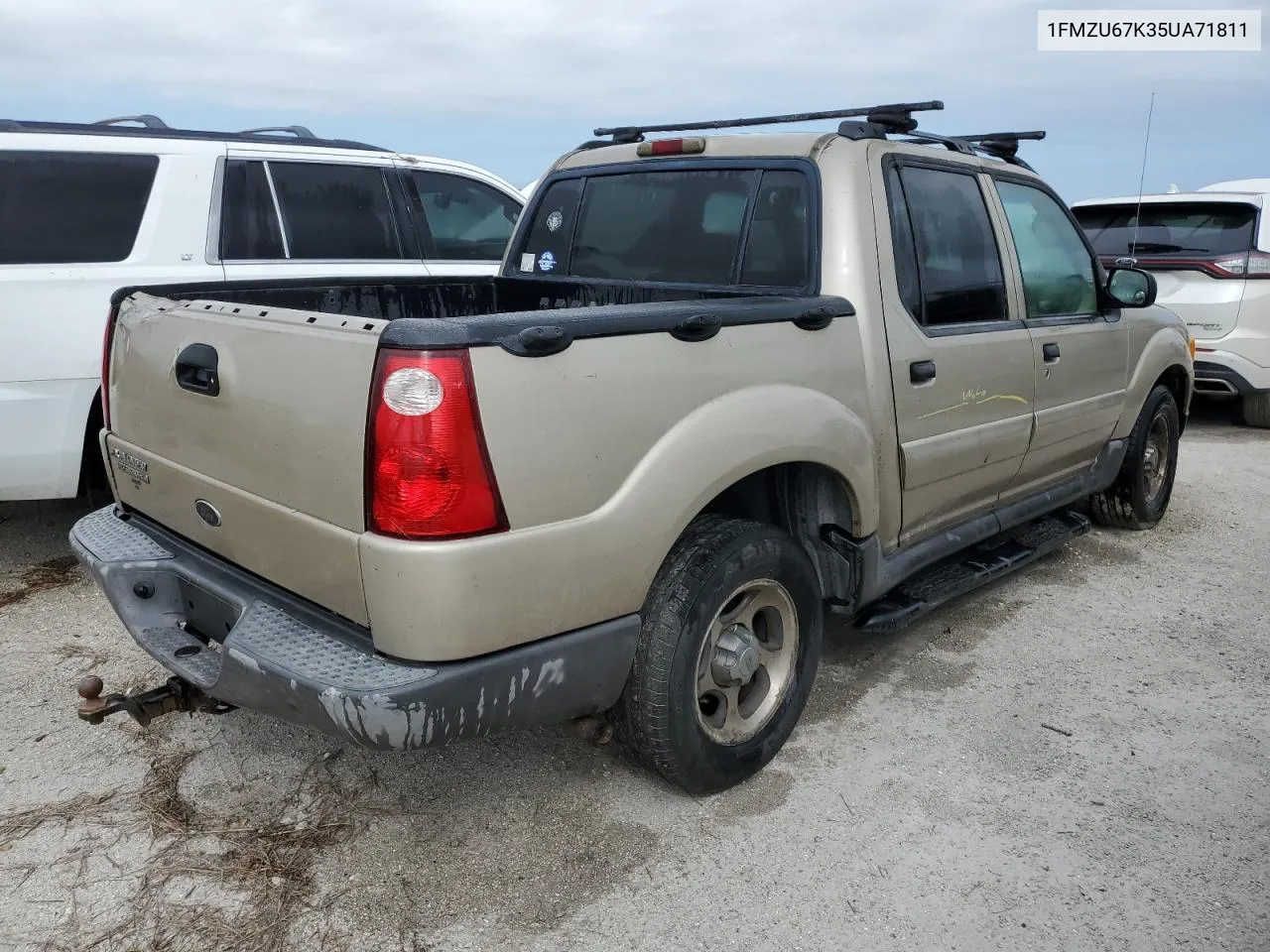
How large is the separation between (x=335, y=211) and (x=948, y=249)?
11.2ft

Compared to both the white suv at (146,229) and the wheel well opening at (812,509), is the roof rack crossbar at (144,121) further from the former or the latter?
the wheel well opening at (812,509)

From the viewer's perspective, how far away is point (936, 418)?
3432 mm

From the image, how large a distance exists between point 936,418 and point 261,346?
2132 millimetres

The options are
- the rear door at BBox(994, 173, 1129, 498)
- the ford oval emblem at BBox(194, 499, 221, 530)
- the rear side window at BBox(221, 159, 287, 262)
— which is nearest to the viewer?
the ford oval emblem at BBox(194, 499, 221, 530)

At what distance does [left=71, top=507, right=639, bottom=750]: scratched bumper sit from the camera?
2.22 metres

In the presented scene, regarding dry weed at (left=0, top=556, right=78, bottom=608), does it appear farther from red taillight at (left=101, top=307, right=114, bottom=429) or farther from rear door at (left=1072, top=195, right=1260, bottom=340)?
rear door at (left=1072, top=195, right=1260, bottom=340)

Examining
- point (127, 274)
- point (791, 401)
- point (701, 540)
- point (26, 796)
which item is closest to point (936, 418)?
point (791, 401)

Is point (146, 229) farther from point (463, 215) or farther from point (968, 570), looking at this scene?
point (968, 570)

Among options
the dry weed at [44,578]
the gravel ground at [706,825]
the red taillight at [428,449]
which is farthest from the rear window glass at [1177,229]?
the dry weed at [44,578]

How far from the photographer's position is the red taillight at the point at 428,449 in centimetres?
213

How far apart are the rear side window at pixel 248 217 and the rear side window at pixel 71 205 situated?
1.24 feet

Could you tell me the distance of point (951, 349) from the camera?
345 cm

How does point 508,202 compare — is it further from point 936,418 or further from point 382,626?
point 382,626

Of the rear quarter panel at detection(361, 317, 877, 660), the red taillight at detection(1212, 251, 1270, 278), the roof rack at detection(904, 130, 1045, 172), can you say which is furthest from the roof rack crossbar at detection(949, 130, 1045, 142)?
the red taillight at detection(1212, 251, 1270, 278)
